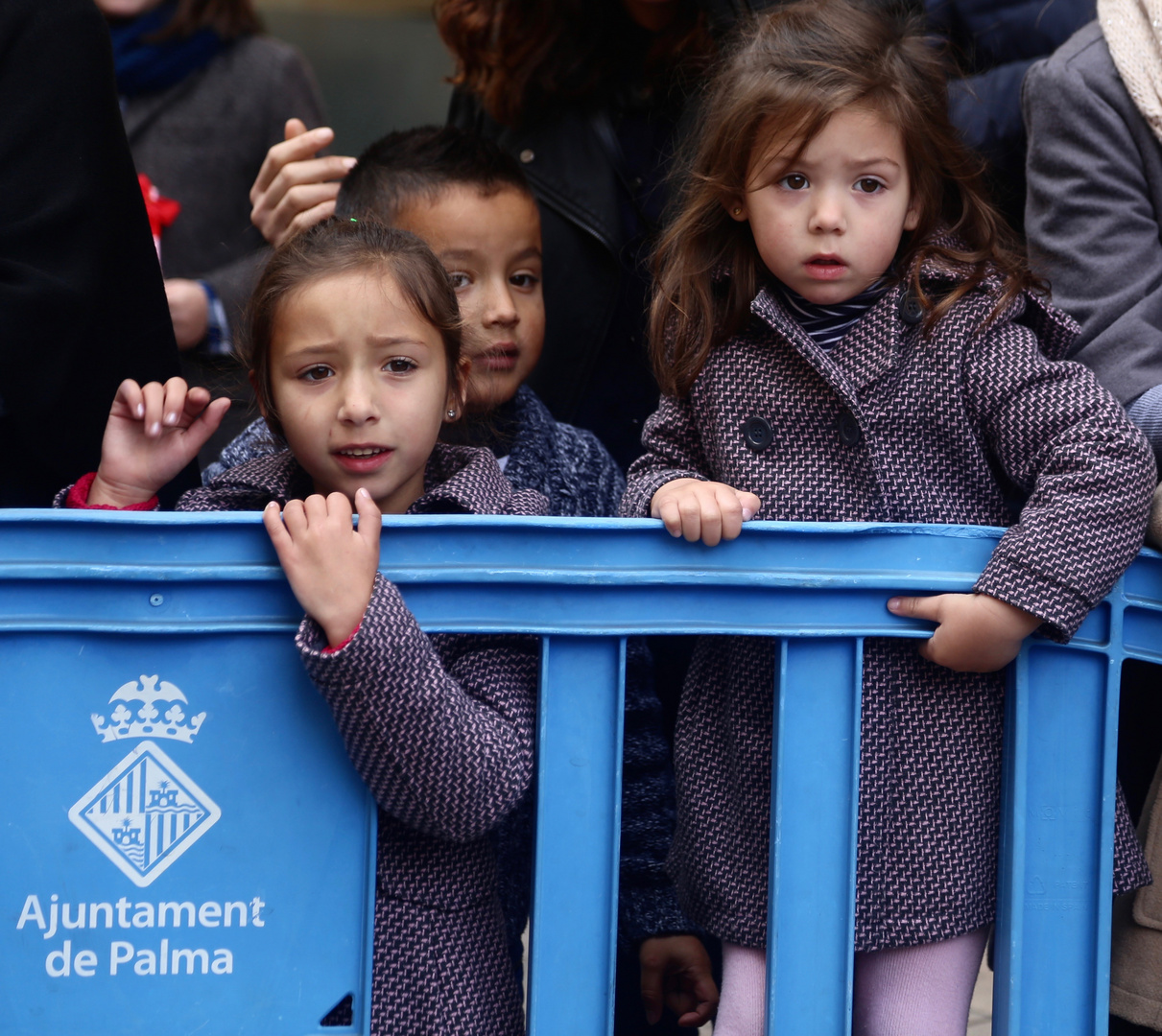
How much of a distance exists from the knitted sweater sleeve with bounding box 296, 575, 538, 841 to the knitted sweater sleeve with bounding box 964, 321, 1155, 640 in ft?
1.78

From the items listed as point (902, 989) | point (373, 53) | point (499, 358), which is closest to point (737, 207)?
point (499, 358)

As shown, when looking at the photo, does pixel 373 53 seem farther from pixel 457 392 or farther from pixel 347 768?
pixel 347 768

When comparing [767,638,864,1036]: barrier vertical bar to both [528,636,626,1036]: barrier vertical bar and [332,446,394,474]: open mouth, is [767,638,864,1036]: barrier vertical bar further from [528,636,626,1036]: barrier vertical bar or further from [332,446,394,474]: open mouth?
[332,446,394,474]: open mouth

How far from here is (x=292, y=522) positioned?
4.50 feet

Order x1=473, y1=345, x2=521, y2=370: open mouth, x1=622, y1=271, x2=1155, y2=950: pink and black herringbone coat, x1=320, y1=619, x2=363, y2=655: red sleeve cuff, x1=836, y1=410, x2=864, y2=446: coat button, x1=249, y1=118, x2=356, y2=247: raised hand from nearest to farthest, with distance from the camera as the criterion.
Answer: x1=320, y1=619, x2=363, y2=655: red sleeve cuff, x1=622, y1=271, x2=1155, y2=950: pink and black herringbone coat, x1=836, y1=410, x2=864, y2=446: coat button, x1=473, y1=345, x2=521, y2=370: open mouth, x1=249, y1=118, x2=356, y2=247: raised hand

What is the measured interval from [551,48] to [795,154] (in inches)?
30.8

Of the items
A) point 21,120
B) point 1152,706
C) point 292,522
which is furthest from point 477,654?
point 1152,706

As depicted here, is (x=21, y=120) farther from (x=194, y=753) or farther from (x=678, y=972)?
(x=678, y=972)

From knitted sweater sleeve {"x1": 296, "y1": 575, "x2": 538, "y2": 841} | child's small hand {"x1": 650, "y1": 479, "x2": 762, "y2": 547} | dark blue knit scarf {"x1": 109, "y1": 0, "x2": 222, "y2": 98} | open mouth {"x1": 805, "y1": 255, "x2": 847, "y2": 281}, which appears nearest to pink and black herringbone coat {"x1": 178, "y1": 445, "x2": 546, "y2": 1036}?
knitted sweater sleeve {"x1": 296, "y1": 575, "x2": 538, "y2": 841}

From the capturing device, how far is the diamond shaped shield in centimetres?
136

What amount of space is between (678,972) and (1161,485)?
0.95 meters

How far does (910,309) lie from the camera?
5.68 feet

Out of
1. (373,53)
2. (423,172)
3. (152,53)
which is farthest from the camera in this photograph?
(373,53)

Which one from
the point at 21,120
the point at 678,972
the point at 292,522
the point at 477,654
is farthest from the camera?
the point at 678,972
